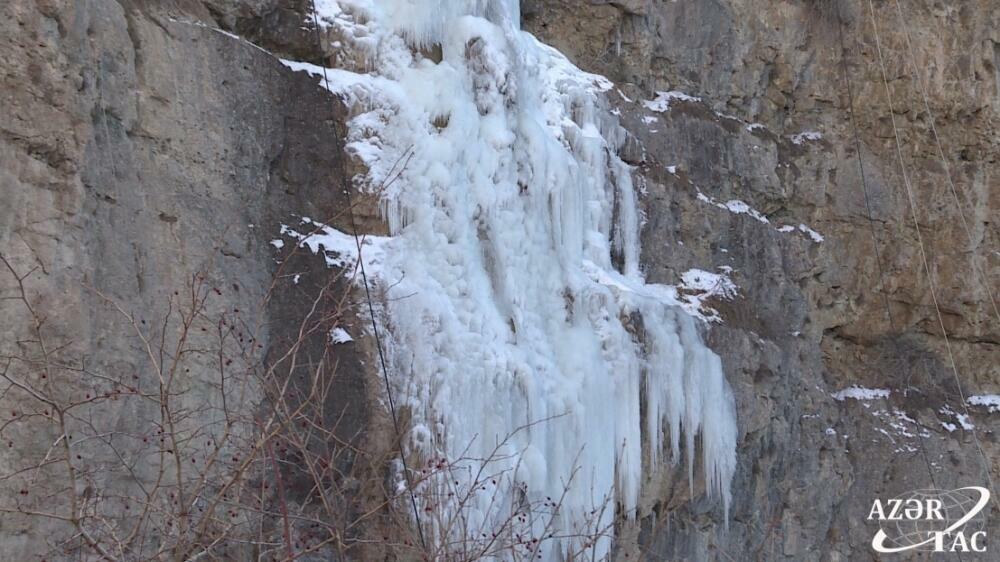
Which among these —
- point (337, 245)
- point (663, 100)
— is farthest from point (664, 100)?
point (337, 245)

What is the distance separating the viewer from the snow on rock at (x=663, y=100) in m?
13.0

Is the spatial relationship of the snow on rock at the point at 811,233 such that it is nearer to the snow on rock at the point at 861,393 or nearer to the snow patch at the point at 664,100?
the snow on rock at the point at 861,393

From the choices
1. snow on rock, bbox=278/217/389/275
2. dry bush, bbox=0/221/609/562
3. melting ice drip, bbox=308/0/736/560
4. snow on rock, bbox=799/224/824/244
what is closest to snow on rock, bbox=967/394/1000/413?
snow on rock, bbox=799/224/824/244

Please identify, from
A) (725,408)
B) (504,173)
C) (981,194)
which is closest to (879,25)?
(981,194)

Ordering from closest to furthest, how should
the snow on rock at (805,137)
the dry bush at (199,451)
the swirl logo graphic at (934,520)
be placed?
the dry bush at (199,451), the swirl logo graphic at (934,520), the snow on rock at (805,137)

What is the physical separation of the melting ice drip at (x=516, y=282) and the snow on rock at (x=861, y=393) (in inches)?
101

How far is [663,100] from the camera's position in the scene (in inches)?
519

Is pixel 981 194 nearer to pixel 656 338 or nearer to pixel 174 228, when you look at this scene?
pixel 656 338

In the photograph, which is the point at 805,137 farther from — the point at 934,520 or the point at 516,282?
the point at 516,282

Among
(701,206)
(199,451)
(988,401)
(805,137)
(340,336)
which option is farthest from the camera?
(988,401)

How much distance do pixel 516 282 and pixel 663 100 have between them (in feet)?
13.3

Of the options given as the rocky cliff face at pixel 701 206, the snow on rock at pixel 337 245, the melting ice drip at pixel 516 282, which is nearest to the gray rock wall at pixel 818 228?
the rocky cliff face at pixel 701 206

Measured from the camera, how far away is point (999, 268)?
578 inches

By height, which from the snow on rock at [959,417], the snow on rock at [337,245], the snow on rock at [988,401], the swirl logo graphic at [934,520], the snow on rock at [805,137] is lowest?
the swirl logo graphic at [934,520]
